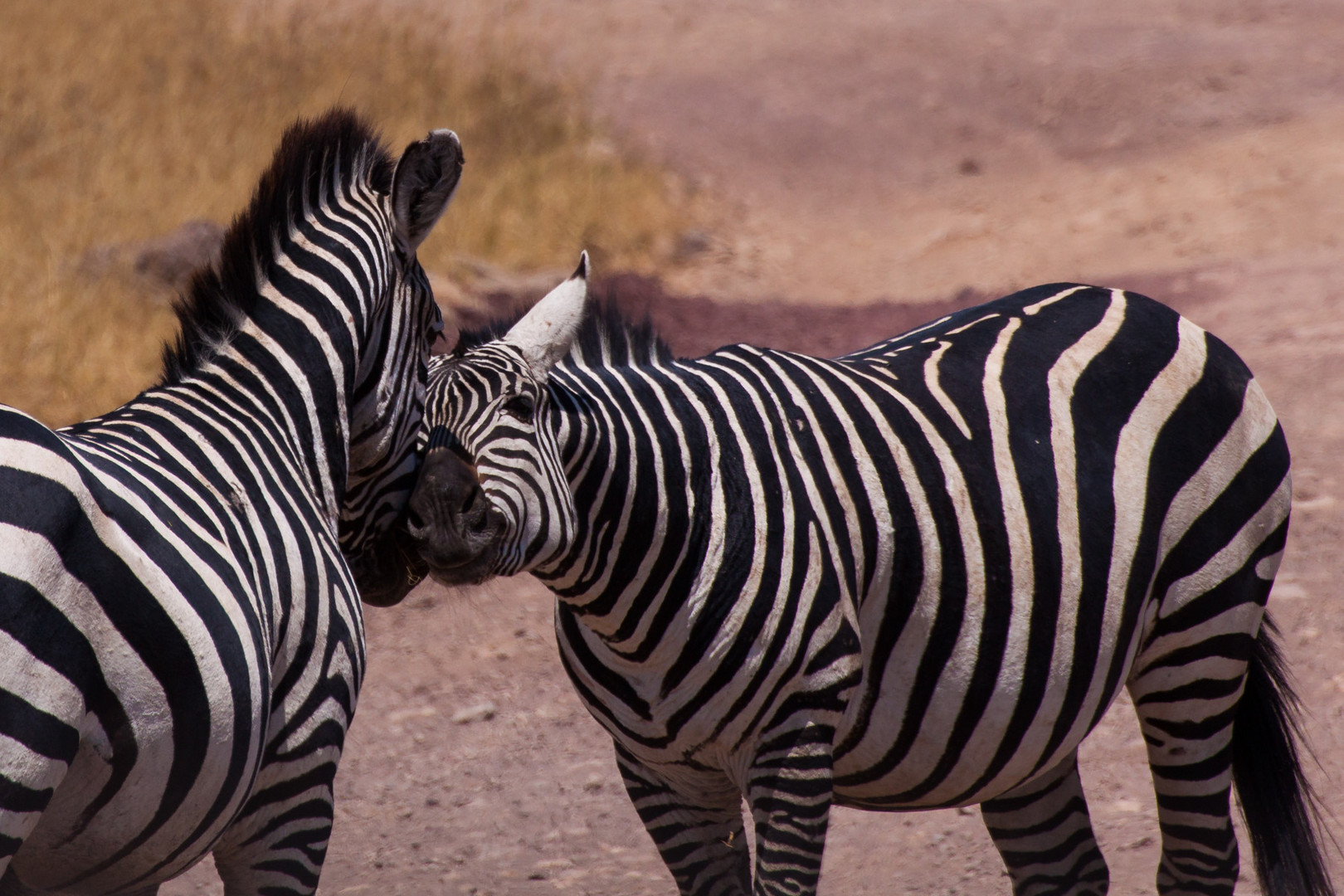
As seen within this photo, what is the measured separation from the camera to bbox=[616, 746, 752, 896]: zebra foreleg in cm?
370

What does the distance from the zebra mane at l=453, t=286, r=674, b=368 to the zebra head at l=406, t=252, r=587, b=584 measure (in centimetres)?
34

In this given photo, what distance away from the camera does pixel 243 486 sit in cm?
287

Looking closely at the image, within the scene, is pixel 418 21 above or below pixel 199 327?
above

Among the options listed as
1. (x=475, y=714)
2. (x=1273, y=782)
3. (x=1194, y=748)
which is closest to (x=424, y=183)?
(x=1194, y=748)

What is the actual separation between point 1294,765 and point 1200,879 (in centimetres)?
46

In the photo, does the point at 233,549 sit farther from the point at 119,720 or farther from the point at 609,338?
the point at 609,338

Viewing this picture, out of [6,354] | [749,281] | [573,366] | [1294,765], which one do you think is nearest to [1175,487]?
[1294,765]

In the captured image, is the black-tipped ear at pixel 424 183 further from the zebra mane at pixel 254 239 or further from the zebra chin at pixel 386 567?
the zebra chin at pixel 386 567

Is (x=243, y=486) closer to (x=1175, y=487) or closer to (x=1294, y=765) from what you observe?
(x=1175, y=487)

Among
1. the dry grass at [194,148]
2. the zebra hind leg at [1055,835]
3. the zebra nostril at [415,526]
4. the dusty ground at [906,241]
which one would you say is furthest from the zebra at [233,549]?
the dry grass at [194,148]

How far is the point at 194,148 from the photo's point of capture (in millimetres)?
11828

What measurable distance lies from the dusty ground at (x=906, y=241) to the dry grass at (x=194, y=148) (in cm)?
107

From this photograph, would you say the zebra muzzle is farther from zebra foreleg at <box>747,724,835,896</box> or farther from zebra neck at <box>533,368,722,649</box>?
zebra foreleg at <box>747,724,835,896</box>

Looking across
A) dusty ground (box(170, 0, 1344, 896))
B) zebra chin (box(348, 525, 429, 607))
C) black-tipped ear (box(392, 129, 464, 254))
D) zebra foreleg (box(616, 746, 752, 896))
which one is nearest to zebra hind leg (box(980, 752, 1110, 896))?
dusty ground (box(170, 0, 1344, 896))
